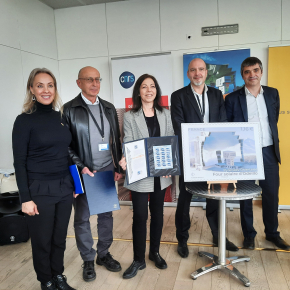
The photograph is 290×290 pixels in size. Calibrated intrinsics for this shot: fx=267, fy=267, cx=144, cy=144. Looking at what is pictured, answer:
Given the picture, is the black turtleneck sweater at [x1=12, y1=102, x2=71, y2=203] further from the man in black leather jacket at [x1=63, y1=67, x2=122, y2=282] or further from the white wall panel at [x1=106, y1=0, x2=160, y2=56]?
the white wall panel at [x1=106, y1=0, x2=160, y2=56]

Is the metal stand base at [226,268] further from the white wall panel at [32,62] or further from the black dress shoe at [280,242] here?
the white wall panel at [32,62]

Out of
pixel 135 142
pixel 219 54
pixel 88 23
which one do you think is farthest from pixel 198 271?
pixel 88 23

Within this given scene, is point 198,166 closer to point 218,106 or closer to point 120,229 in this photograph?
point 218,106

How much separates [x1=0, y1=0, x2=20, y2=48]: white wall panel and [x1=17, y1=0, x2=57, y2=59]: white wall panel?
90 mm

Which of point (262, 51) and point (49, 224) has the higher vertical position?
point (262, 51)

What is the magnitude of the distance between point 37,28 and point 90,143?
271 cm

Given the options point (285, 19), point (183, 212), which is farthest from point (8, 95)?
point (285, 19)

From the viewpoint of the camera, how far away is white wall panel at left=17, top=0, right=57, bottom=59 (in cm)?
374

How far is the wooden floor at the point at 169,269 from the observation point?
87.1 inches

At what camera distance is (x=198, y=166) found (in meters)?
2.14

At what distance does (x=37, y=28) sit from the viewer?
4020 millimetres

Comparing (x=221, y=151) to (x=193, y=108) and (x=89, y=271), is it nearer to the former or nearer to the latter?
(x=193, y=108)

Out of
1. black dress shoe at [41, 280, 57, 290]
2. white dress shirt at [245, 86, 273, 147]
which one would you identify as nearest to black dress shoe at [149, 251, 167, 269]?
black dress shoe at [41, 280, 57, 290]

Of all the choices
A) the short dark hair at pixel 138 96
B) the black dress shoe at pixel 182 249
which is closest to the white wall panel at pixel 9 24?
the short dark hair at pixel 138 96
